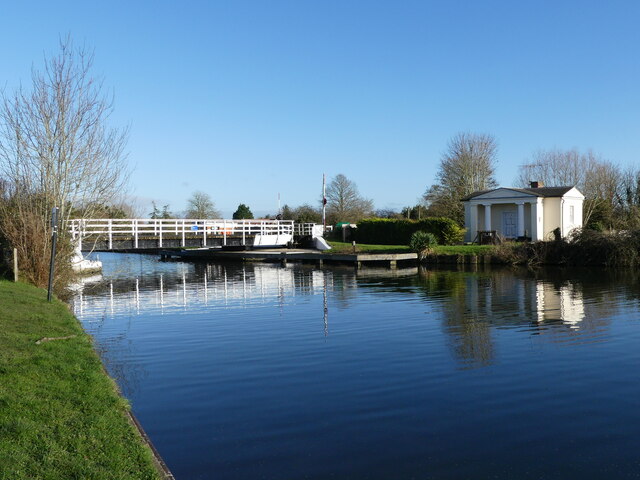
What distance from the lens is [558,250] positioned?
118 feet

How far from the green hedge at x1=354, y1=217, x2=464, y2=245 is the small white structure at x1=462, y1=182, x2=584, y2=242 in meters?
1.93

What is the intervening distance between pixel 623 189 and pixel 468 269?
29.6m

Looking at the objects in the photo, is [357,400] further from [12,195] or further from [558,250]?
[558,250]

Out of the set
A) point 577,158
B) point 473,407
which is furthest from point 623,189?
point 473,407

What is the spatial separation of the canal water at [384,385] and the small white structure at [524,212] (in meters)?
23.7

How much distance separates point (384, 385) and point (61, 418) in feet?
15.6

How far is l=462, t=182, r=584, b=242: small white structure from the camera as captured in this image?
4222 centimetres

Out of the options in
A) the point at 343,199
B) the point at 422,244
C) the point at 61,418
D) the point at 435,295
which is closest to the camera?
the point at 61,418

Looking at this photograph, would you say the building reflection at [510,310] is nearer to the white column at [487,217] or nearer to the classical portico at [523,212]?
the classical portico at [523,212]

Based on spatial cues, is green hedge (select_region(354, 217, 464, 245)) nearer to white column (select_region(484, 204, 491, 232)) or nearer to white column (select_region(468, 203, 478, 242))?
white column (select_region(468, 203, 478, 242))

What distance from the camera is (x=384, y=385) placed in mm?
9180

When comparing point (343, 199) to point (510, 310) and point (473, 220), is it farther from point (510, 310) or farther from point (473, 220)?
point (510, 310)

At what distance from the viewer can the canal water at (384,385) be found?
20.9 ft

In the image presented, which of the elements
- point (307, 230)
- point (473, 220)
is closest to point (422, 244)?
point (473, 220)
